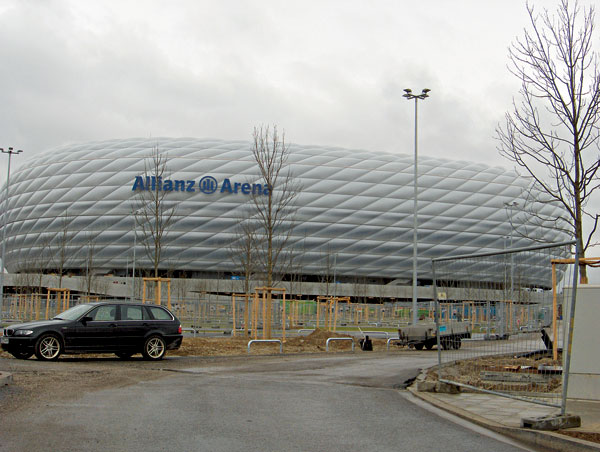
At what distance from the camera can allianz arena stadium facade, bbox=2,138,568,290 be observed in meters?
70.8

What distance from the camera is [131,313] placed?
16.2 meters

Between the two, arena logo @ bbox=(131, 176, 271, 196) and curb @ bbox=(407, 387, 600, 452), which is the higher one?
arena logo @ bbox=(131, 176, 271, 196)

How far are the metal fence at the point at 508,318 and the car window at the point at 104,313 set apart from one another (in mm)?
8535

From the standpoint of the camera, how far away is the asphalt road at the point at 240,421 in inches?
245

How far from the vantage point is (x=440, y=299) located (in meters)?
10.3

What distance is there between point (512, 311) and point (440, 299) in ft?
5.18

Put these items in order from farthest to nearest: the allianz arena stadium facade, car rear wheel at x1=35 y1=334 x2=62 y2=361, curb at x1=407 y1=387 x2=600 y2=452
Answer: the allianz arena stadium facade, car rear wheel at x1=35 y1=334 x2=62 y2=361, curb at x1=407 y1=387 x2=600 y2=452

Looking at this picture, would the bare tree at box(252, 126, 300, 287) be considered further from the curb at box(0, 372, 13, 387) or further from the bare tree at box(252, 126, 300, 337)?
the curb at box(0, 372, 13, 387)

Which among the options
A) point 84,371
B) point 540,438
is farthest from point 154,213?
point 540,438

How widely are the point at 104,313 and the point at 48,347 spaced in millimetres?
1420

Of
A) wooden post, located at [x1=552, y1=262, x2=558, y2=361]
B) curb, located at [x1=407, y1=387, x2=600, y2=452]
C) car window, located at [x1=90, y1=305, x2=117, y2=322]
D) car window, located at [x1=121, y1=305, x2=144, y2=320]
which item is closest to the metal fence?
wooden post, located at [x1=552, y1=262, x2=558, y2=361]

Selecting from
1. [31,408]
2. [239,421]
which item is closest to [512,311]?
[239,421]

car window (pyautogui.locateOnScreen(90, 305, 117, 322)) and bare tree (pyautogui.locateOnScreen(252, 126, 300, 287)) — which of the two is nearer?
car window (pyautogui.locateOnScreen(90, 305, 117, 322))

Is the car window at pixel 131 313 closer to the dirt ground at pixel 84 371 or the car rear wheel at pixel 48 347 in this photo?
the dirt ground at pixel 84 371
